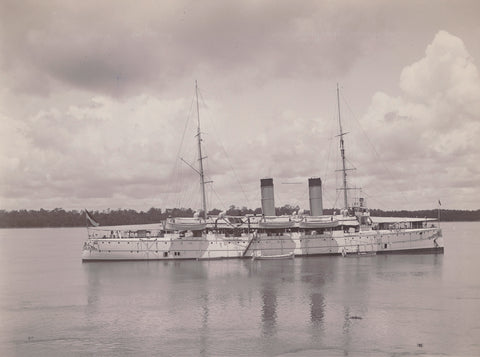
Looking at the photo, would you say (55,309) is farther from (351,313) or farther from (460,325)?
(460,325)

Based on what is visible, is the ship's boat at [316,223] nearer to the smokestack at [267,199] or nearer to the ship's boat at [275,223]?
the ship's boat at [275,223]

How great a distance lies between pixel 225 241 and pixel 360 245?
18479mm

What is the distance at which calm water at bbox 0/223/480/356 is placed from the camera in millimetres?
26078

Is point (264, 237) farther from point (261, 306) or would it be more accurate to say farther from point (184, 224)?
point (261, 306)

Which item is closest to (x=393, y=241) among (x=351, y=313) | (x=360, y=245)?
(x=360, y=245)

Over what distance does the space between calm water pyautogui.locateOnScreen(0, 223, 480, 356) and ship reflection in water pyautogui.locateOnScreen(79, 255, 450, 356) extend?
3.2 inches

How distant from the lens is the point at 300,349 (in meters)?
25.1

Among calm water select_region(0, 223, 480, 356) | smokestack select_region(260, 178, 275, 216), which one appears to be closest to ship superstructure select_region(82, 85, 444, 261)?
smokestack select_region(260, 178, 275, 216)

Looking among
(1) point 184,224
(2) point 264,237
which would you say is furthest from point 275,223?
(1) point 184,224

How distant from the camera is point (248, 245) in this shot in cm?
6725

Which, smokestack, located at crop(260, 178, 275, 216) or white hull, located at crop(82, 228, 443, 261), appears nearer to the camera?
white hull, located at crop(82, 228, 443, 261)

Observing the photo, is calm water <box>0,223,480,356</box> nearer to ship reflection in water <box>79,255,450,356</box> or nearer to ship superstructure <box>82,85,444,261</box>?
ship reflection in water <box>79,255,450,356</box>

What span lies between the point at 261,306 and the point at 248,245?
3125 cm

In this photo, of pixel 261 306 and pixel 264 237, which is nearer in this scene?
pixel 261 306
